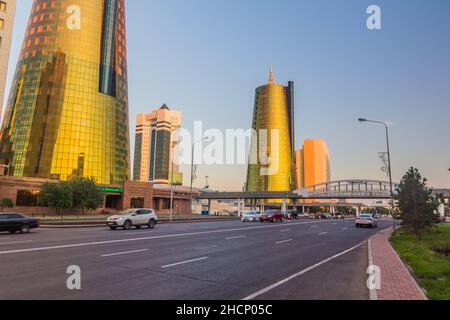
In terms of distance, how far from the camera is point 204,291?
7.10 meters

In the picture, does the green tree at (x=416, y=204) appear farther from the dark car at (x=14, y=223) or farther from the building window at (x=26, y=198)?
the building window at (x=26, y=198)

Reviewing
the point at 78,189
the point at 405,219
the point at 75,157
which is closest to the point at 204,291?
the point at 405,219

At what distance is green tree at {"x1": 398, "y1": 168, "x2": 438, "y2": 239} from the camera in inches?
953

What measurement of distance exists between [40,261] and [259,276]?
745cm

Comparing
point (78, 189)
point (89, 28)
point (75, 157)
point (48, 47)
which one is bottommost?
point (78, 189)

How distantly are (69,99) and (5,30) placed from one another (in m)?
29.9

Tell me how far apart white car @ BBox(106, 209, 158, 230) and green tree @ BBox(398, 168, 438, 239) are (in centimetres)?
2205

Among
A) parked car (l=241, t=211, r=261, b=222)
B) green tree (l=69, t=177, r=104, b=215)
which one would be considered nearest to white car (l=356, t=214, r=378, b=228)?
parked car (l=241, t=211, r=261, b=222)

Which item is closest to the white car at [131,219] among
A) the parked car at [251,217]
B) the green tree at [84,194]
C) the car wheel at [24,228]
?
the car wheel at [24,228]

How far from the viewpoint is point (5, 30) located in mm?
54688

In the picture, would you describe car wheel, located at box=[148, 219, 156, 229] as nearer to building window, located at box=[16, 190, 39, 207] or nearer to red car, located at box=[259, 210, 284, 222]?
red car, located at box=[259, 210, 284, 222]

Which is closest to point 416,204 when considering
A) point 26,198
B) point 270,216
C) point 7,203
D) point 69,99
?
point 270,216
